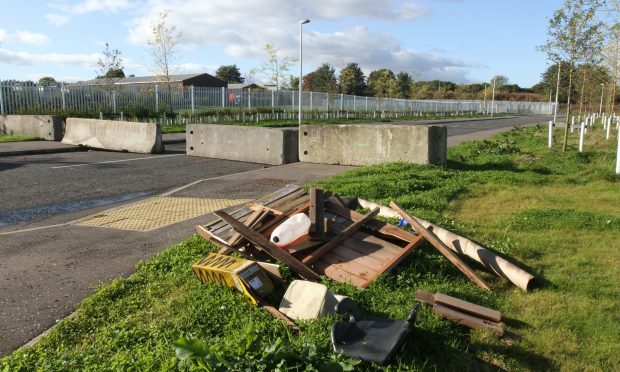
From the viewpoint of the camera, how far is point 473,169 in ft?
40.4

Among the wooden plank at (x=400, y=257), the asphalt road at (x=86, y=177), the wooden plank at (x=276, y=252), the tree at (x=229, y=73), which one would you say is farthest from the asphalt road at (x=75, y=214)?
the tree at (x=229, y=73)

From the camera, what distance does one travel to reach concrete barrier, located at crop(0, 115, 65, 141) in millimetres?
19641

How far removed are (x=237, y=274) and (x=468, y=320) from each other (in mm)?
1799

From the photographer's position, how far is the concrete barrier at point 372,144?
38.8 feet

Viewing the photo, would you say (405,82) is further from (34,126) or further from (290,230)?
(290,230)

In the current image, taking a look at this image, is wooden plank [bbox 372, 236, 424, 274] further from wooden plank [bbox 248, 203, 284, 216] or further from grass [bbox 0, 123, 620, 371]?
wooden plank [bbox 248, 203, 284, 216]

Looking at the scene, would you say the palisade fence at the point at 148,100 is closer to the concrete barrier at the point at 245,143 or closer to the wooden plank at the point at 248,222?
the concrete barrier at the point at 245,143

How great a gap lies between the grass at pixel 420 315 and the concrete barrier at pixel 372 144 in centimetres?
435

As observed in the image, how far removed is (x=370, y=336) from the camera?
3330mm

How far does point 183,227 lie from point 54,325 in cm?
294

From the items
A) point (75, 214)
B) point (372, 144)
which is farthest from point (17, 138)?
point (372, 144)

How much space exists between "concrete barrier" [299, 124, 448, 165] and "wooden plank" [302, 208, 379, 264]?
6473mm

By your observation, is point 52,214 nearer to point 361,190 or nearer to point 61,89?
point 361,190

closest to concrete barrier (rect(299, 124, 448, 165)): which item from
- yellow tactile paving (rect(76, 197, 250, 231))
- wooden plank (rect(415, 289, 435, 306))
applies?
yellow tactile paving (rect(76, 197, 250, 231))
